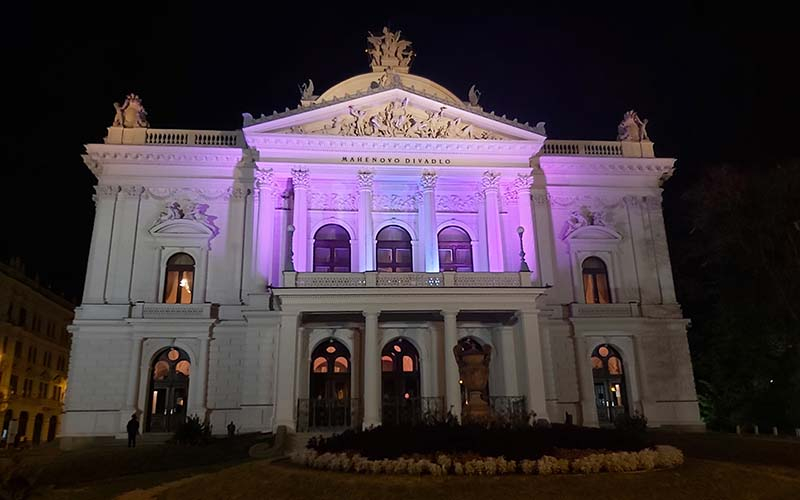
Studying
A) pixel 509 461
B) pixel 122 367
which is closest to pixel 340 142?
pixel 122 367

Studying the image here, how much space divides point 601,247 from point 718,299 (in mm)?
8080

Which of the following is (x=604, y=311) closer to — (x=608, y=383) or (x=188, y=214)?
(x=608, y=383)

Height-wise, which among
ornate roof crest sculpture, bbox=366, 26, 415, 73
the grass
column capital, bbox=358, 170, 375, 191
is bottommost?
the grass

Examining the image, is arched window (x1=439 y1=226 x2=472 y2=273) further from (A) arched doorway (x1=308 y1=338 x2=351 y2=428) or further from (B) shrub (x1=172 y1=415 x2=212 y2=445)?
(B) shrub (x1=172 y1=415 x2=212 y2=445)

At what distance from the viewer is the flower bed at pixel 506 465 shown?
11781mm

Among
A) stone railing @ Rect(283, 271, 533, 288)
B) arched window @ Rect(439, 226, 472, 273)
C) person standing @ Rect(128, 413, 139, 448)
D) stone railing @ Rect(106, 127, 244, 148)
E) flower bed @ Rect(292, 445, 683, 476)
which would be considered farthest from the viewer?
stone railing @ Rect(106, 127, 244, 148)

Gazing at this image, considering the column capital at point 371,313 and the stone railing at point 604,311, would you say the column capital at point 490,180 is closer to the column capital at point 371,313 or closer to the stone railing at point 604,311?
the stone railing at point 604,311

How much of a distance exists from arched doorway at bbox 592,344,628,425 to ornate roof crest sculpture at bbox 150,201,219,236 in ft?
66.1

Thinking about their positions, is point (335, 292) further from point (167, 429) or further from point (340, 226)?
point (167, 429)

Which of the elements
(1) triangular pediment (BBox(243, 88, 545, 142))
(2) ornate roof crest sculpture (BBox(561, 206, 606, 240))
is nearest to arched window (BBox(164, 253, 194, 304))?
(1) triangular pediment (BBox(243, 88, 545, 142))

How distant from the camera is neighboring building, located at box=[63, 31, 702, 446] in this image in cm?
2709

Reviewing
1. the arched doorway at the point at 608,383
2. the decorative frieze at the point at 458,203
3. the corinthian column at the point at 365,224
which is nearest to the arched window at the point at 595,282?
the arched doorway at the point at 608,383

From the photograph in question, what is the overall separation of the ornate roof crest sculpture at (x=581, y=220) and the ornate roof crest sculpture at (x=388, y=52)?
12.9 metres

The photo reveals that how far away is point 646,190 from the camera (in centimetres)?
3325
